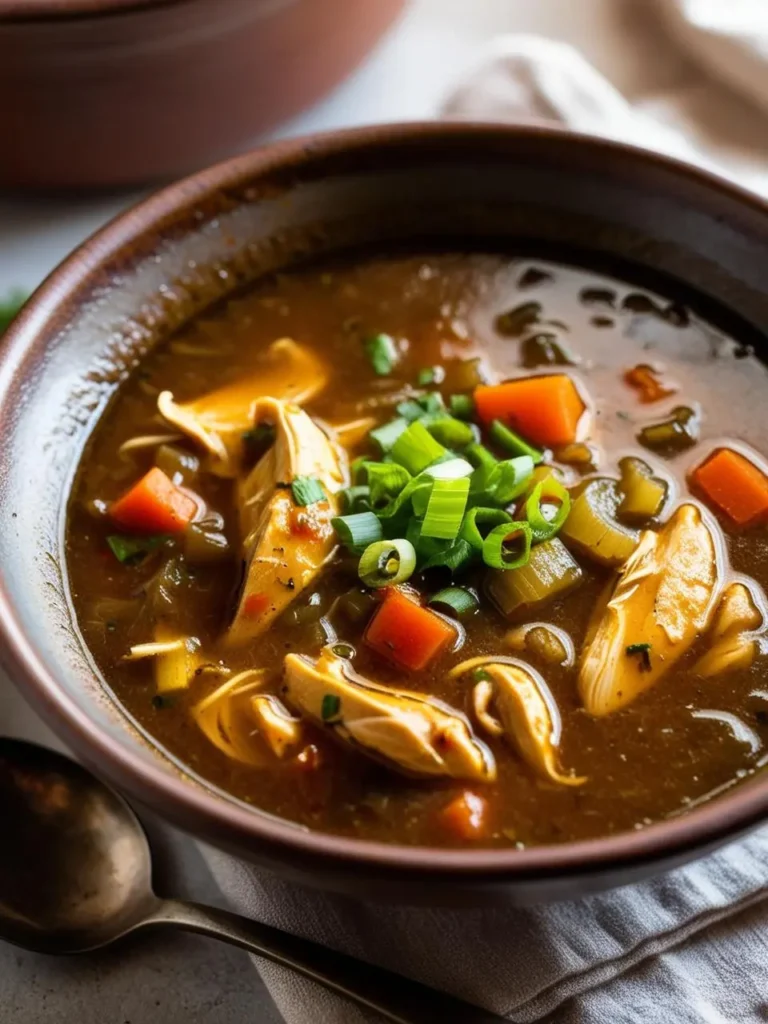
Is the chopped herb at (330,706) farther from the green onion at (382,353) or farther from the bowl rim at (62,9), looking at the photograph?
the bowl rim at (62,9)

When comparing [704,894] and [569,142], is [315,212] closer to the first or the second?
[569,142]

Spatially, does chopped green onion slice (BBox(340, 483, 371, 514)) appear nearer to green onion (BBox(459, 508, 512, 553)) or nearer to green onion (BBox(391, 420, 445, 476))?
green onion (BBox(391, 420, 445, 476))

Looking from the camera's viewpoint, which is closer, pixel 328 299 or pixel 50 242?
pixel 328 299

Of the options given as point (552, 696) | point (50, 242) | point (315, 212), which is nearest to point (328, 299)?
point (315, 212)

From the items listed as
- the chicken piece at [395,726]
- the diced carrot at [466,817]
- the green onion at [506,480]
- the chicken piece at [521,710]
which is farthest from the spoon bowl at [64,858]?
the green onion at [506,480]

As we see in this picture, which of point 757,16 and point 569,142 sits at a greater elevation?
point 757,16

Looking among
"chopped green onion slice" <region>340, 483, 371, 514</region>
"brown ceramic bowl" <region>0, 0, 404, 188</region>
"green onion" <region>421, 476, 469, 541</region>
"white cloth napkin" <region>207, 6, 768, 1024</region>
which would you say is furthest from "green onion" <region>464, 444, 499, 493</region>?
"brown ceramic bowl" <region>0, 0, 404, 188</region>

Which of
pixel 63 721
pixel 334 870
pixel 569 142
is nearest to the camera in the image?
pixel 334 870

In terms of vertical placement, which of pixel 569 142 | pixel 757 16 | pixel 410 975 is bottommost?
pixel 410 975
